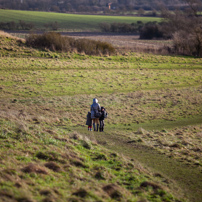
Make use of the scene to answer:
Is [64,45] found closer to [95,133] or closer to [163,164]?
[95,133]

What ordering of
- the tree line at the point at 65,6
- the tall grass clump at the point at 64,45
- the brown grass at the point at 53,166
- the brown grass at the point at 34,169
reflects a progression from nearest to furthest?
the brown grass at the point at 34,169, the brown grass at the point at 53,166, the tall grass clump at the point at 64,45, the tree line at the point at 65,6

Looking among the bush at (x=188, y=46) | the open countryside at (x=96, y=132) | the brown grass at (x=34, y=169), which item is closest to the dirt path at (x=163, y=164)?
the open countryside at (x=96, y=132)

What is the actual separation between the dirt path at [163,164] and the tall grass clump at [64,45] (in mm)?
30909

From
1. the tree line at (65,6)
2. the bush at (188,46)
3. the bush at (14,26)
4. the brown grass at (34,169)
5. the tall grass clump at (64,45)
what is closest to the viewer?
the brown grass at (34,169)

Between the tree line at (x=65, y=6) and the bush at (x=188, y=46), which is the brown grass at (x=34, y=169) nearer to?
the bush at (x=188, y=46)

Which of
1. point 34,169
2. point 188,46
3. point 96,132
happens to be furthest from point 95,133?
point 188,46

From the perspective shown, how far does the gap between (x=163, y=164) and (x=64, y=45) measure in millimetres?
35841

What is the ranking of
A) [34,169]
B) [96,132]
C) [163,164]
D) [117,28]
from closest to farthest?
[34,169]
[163,164]
[96,132]
[117,28]

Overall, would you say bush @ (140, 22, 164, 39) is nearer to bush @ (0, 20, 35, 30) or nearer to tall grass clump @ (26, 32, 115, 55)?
bush @ (0, 20, 35, 30)

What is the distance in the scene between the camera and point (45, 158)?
33.5ft

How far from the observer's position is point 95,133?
655 inches

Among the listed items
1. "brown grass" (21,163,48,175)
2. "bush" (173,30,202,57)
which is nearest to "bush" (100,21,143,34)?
"bush" (173,30,202,57)

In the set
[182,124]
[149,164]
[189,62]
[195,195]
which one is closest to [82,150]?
[149,164]

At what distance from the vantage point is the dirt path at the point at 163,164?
1010 centimetres
